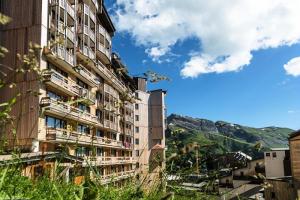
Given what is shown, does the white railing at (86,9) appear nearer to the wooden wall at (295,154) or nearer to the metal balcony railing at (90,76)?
the metal balcony railing at (90,76)

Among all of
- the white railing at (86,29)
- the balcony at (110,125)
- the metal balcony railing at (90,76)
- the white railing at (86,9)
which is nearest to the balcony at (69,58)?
the metal balcony railing at (90,76)

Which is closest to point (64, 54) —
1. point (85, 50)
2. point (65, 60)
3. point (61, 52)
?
point (61, 52)

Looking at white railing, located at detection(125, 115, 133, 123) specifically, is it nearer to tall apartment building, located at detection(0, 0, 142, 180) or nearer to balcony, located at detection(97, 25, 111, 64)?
tall apartment building, located at detection(0, 0, 142, 180)

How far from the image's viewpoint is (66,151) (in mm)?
2922

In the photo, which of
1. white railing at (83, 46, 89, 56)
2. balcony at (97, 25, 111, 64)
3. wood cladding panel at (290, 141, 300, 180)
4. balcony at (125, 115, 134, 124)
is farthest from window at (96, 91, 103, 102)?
wood cladding panel at (290, 141, 300, 180)

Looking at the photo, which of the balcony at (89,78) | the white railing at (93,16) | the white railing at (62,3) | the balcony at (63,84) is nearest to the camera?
the balcony at (63,84)

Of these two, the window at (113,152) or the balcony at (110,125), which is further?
the window at (113,152)

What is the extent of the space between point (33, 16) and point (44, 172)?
30.3 metres

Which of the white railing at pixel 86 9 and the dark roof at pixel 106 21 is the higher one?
the dark roof at pixel 106 21

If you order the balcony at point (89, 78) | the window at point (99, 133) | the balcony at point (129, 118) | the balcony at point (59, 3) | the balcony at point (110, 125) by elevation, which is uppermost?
the balcony at point (59, 3)

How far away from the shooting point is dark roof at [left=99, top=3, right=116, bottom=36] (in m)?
52.8

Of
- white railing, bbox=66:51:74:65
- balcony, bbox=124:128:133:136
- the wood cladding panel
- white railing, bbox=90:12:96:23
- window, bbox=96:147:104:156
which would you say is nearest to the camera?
white railing, bbox=66:51:74:65

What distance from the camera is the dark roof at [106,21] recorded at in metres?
52.8

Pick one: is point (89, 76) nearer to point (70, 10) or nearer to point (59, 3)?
point (70, 10)
